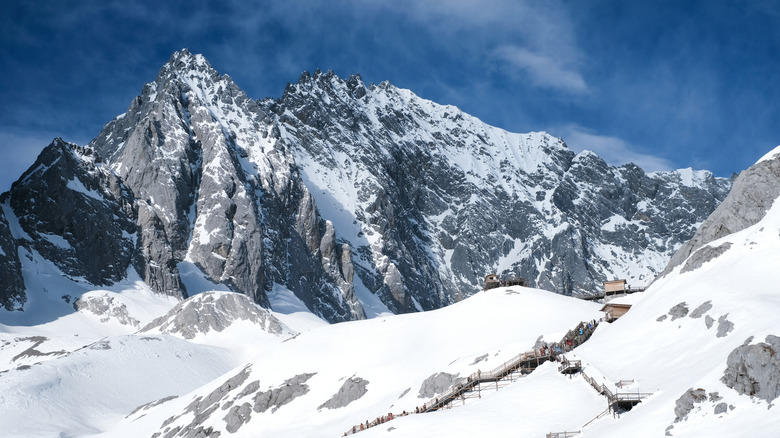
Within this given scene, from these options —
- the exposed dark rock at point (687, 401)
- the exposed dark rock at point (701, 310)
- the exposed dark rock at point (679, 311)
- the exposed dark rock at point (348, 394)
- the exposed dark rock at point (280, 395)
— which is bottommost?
the exposed dark rock at point (687, 401)

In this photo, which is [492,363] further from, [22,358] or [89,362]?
[22,358]

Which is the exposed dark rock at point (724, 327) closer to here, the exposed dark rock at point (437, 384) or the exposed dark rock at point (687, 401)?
the exposed dark rock at point (687, 401)

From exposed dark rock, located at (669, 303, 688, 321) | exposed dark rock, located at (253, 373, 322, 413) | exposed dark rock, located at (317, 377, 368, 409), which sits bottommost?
exposed dark rock, located at (669, 303, 688, 321)

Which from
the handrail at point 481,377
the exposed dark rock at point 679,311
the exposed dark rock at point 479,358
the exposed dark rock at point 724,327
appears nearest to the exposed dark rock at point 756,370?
the exposed dark rock at point 724,327

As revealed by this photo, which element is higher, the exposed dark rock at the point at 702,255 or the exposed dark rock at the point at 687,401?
the exposed dark rock at the point at 702,255

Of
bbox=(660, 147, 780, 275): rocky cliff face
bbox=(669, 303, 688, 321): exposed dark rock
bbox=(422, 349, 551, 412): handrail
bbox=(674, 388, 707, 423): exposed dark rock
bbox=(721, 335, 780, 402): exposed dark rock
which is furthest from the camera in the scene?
bbox=(660, 147, 780, 275): rocky cliff face

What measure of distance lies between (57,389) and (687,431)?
132995 mm

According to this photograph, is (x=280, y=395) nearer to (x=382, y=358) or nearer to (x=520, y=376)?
(x=382, y=358)

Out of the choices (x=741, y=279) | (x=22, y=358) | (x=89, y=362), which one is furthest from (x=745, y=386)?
(x=22, y=358)

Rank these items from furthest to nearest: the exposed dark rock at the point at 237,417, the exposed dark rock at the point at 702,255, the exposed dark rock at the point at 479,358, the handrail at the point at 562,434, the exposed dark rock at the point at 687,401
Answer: the exposed dark rock at the point at 237,417 → the exposed dark rock at the point at 479,358 → the exposed dark rock at the point at 702,255 → the handrail at the point at 562,434 → the exposed dark rock at the point at 687,401

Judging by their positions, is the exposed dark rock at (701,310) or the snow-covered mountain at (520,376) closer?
the snow-covered mountain at (520,376)

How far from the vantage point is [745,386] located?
43594 mm

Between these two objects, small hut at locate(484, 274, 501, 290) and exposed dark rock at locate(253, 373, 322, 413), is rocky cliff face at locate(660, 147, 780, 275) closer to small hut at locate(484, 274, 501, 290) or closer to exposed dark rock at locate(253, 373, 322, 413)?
exposed dark rock at locate(253, 373, 322, 413)

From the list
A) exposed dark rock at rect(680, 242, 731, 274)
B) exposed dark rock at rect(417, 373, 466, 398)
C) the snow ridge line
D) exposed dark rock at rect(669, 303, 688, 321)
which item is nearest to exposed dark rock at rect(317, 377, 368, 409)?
exposed dark rock at rect(417, 373, 466, 398)
